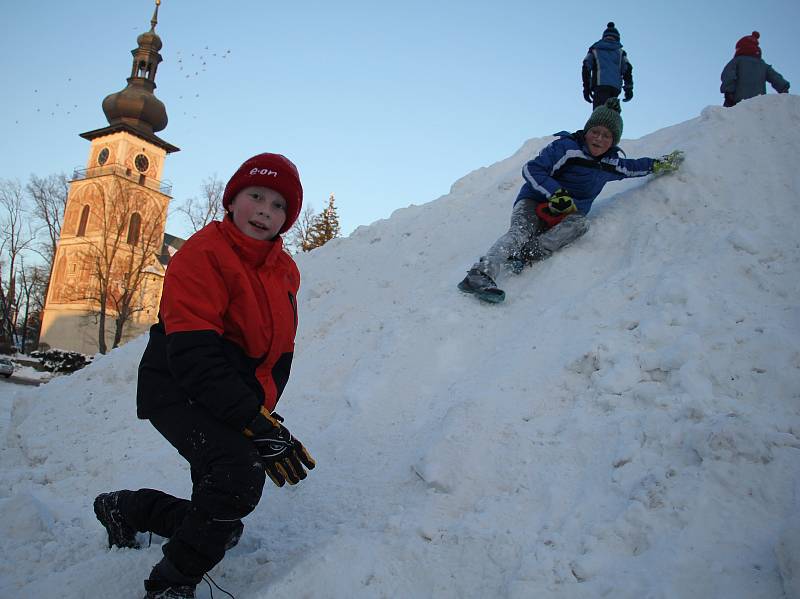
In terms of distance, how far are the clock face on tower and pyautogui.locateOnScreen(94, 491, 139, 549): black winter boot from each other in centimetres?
4479

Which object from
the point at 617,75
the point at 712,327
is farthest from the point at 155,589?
the point at 617,75

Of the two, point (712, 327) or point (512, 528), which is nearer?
point (512, 528)

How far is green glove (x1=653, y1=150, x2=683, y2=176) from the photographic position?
5.36 metres

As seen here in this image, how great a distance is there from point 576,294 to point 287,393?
94.0 inches

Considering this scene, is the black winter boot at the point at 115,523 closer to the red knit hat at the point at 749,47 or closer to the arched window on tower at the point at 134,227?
the red knit hat at the point at 749,47

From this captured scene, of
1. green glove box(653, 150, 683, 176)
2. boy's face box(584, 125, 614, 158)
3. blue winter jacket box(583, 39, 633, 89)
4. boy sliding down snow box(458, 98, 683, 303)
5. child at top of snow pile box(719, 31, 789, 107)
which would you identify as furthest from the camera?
child at top of snow pile box(719, 31, 789, 107)

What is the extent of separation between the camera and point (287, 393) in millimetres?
4531

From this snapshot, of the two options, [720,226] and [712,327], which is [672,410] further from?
[720,226]

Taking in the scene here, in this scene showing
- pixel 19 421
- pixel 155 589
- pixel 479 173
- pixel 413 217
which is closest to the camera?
pixel 155 589

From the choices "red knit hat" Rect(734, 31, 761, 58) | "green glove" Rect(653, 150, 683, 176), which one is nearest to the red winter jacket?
"green glove" Rect(653, 150, 683, 176)

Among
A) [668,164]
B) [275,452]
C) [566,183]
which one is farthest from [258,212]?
[668,164]

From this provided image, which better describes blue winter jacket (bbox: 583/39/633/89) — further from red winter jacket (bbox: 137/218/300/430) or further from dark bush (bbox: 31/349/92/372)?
dark bush (bbox: 31/349/92/372)

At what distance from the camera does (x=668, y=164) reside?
5367 millimetres

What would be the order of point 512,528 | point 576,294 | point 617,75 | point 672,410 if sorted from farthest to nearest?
point 617,75
point 576,294
point 672,410
point 512,528
